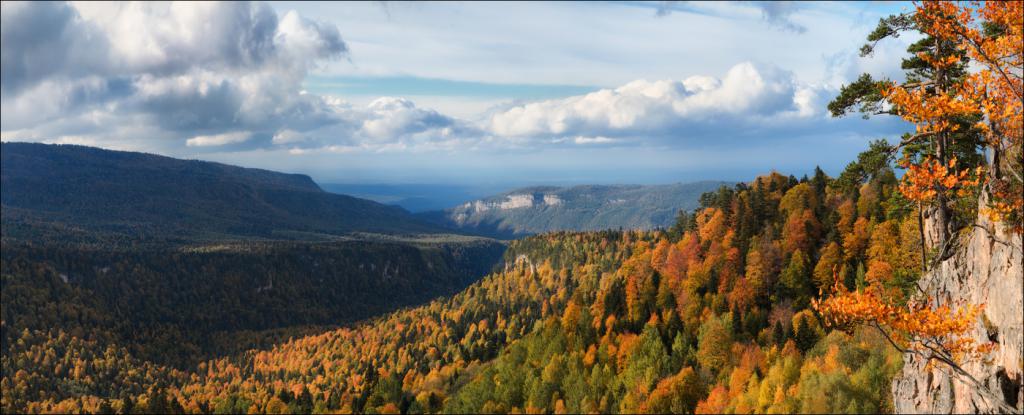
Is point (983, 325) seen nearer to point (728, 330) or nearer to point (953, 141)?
point (953, 141)

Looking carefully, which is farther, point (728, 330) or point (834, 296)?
point (728, 330)

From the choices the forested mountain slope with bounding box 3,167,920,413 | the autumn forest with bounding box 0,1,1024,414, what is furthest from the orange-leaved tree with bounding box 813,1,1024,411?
the forested mountain slope with bounding box 3,167,920,413

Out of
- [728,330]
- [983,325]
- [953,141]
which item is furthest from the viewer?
[728,330]

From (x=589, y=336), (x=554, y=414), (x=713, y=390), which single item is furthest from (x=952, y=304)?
(x=589, y=336)

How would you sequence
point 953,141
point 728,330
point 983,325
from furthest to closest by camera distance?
point 728,330 → point 953,141 → point 983,325

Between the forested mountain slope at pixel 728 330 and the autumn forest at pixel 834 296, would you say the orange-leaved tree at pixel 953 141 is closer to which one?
the autumn forest at pixel 834 296

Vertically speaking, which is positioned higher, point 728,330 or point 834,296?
point 834,296

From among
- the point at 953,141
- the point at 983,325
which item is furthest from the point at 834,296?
the point at 953,141

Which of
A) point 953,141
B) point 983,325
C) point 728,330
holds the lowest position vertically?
point 728,330

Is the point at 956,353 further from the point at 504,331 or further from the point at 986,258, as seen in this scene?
the point at 504,331
